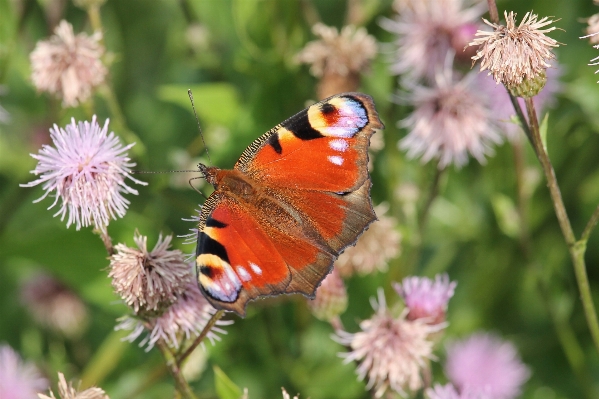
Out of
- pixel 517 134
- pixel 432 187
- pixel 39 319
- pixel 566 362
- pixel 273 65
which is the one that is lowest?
pixel 566 362

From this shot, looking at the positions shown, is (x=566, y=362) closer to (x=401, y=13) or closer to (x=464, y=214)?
(x=464, y=214)

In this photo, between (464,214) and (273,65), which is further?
(464,214)

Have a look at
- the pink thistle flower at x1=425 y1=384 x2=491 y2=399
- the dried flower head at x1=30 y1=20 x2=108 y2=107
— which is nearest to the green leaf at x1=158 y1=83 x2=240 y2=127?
the dried flower head at x1=30 y1=20 x2=108 y2=107

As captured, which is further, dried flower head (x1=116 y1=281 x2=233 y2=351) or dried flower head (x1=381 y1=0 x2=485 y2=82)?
dried flower head (x1=381 y1=0 x2=485 y2=82)

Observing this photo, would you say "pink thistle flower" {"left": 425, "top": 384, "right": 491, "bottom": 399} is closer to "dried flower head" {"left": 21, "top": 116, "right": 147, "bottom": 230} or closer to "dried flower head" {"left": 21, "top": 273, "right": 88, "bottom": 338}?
"dried flower head" {"left": 21, "top": 116, "right": 147, "bottom": 230}

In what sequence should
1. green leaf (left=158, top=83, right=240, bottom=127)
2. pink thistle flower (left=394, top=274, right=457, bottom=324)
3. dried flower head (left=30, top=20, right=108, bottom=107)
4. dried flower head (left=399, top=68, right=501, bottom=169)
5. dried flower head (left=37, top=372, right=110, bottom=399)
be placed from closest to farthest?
dried flower head (left=37, top=372, right=110, bottom=399) → pink thistle flower (left=394, top=274, right=457, bottom=324) → dried flower head (left=30, top=20, right=108, bottom=107) → dried flower head (left=399, top=68, right=501, bottom=169) → green leaf (left=158, top=83, right=240, bottom=127)

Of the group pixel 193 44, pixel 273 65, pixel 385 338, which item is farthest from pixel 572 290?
pixel 193 44

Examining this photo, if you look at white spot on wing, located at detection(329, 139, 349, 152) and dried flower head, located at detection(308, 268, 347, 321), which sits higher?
white spot on wing, located at detection(329, 139, 349, 152)
